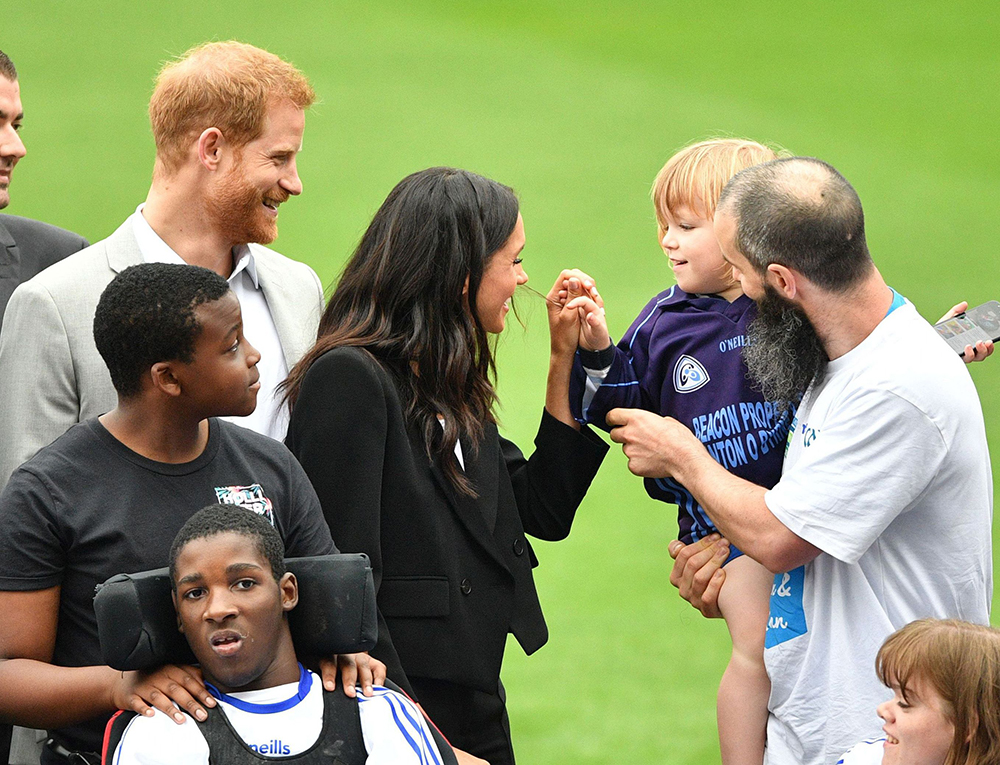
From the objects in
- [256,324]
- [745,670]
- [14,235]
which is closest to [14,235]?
[14,235]

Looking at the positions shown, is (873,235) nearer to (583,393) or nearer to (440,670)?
(583,393)

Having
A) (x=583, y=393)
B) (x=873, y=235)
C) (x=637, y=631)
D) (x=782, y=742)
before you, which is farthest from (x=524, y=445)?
(x=782, y=742)

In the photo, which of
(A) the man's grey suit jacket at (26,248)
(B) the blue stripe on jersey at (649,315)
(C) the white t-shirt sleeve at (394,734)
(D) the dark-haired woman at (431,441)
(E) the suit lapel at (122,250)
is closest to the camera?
(C) the white t-shirt sleeve at (394,734)

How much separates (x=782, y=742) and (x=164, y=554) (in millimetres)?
1227

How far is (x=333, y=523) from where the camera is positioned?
235 cm

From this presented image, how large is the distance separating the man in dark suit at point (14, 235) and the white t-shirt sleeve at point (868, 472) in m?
1.93

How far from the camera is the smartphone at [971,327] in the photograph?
275cm

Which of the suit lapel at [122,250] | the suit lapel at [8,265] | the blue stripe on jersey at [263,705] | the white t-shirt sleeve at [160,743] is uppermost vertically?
the suit lapel at [8,265]

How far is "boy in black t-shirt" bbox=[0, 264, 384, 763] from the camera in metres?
1.96

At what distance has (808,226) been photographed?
7.59 feet

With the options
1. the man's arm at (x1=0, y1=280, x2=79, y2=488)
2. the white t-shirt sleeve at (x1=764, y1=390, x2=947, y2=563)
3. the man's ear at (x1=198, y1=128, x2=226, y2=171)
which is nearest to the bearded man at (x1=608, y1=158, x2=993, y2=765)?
the white t-shirt sleeve at (x1=764, y1=390, x2=947, y2=563)

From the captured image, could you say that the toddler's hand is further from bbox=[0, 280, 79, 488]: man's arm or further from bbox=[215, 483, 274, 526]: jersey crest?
bbox=[0, 280, 79, 488]: man's arm

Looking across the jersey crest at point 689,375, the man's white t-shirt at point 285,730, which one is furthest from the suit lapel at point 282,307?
the man's white t-shirt at point 285,730

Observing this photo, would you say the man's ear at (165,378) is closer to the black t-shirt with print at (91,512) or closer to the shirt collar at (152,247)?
the black t-shirt with print at (91,512)
